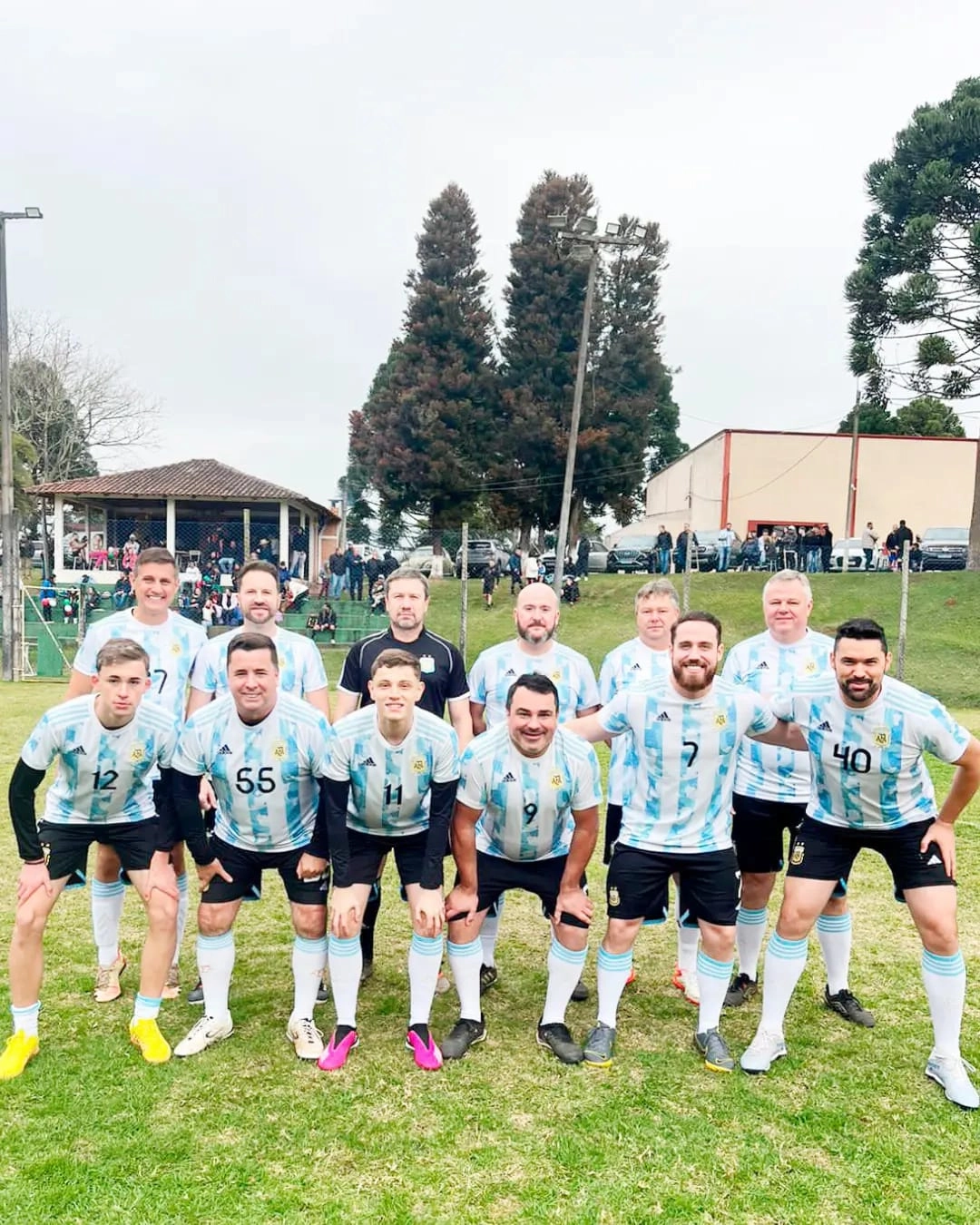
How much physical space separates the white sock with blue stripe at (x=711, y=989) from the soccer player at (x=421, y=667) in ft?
4.72

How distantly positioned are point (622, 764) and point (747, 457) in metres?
34.4

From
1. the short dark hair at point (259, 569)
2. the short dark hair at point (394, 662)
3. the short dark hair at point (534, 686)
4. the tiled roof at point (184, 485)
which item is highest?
the tiled roof at point (184, 485)

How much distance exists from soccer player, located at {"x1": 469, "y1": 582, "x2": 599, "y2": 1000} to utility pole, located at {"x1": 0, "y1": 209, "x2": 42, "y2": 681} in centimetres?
1406

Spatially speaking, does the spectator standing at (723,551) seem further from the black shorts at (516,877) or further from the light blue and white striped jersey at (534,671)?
the black shorts at (516,877)

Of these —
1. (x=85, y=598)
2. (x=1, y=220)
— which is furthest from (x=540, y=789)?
(x=1, y=220)

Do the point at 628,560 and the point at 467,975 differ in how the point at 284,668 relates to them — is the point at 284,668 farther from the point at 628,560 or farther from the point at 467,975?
the point at 628,560

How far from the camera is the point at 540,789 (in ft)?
13.2

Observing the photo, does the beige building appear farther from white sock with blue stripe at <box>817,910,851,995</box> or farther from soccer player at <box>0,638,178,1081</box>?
soccer player at <box>0,638,178,1081</box>

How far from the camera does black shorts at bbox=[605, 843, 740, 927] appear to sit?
13.1ft

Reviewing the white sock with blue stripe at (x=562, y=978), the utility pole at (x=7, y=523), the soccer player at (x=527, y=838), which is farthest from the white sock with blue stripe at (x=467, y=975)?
the utility pole at (x=7, y=523)

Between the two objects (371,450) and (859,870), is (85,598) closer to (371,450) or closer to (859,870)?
(859,870)

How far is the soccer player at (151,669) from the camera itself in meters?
4.57

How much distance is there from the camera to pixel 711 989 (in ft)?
13.4

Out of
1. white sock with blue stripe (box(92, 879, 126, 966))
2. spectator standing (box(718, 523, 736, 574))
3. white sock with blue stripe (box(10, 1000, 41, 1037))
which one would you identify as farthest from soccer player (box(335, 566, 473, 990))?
spectator standing (box(718, 523, 736, 574))
